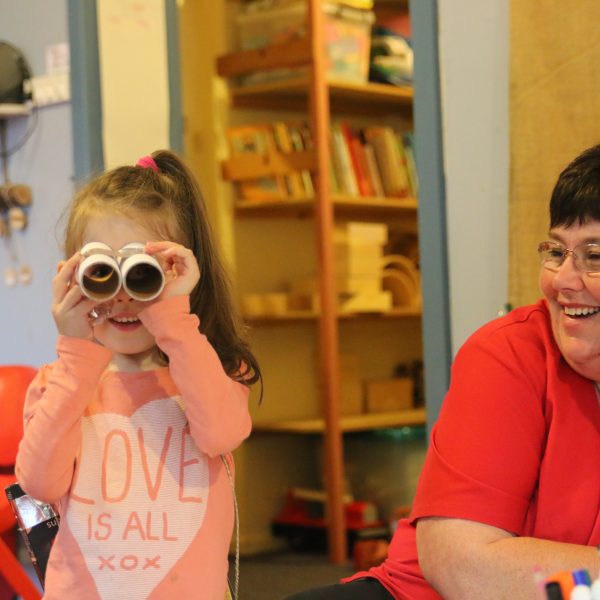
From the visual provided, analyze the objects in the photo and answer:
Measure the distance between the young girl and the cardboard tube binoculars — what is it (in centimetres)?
3

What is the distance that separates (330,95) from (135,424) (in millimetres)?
2665

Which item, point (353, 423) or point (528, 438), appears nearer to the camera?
point (528, 438)

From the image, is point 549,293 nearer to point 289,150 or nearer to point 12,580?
point 12,580

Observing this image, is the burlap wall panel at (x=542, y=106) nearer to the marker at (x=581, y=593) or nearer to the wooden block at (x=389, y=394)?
the marker at (x=581, y=593)

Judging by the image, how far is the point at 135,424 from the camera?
1.63m

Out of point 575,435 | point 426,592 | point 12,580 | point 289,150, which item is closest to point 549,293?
point 575,435

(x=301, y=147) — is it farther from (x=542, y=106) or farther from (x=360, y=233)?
(x=542, y=106)

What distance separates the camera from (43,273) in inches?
125

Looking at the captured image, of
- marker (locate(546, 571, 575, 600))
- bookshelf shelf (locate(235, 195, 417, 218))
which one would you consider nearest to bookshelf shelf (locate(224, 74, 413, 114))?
bookshelf shelf (locate(235, 195, 417, 218))

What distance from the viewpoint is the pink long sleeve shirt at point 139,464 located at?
154cm

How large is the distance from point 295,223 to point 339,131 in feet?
1.34

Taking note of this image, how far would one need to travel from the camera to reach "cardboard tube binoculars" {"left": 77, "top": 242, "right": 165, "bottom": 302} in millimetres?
1486

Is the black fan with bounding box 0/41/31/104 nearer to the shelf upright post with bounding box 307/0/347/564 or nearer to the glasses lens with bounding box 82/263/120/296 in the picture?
the shelf upright post with bounding box 307/0/347/564

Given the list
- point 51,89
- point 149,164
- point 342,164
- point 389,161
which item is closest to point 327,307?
point 342,164
